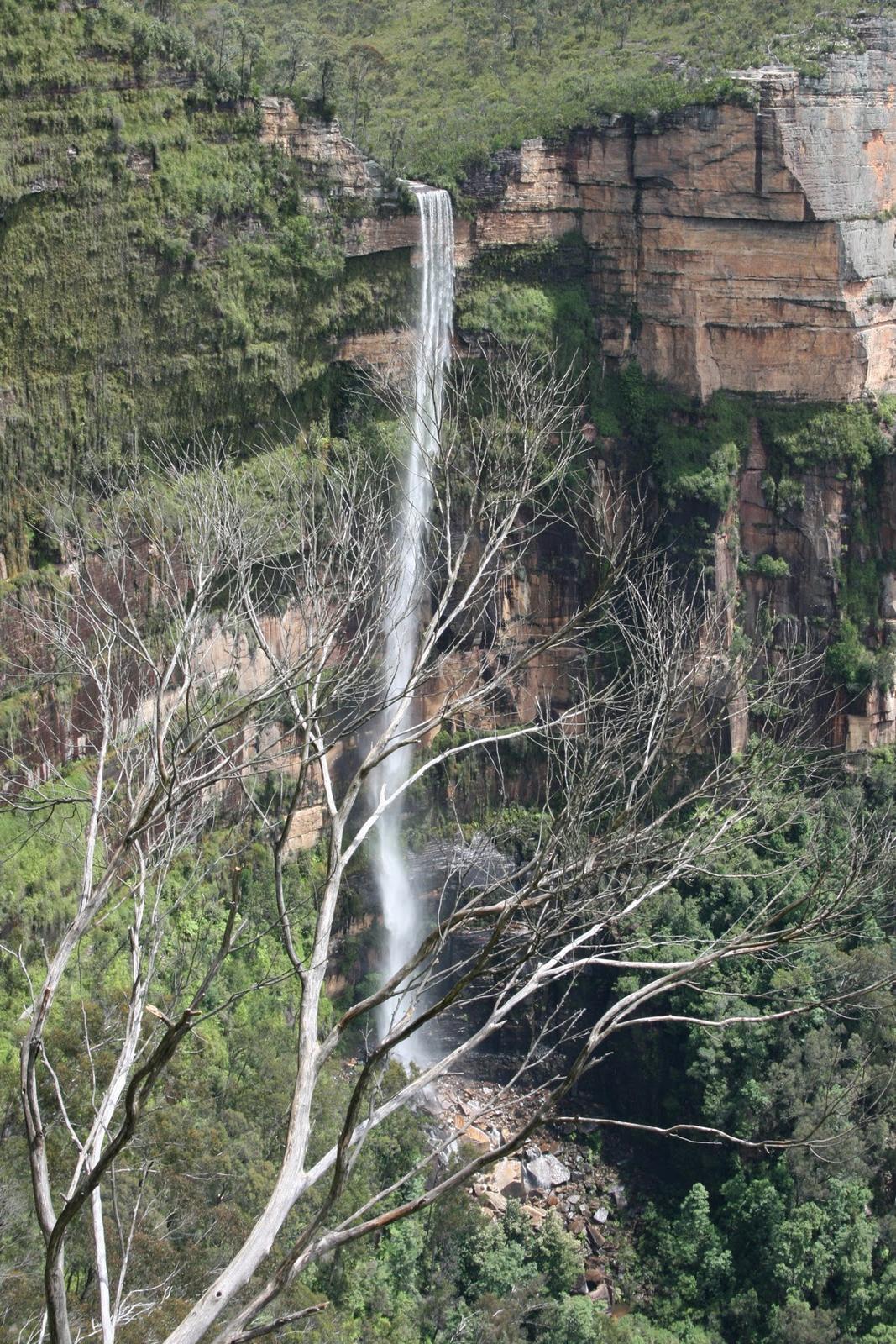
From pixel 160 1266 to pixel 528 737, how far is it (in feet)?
41.1

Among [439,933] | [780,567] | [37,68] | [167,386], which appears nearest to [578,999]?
[780,567]

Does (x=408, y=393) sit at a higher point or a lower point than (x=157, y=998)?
higher

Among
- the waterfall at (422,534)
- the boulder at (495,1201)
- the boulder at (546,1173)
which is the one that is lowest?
the boulder at (546,1173)

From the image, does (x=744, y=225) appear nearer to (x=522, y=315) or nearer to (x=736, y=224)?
(x=736, y=224)

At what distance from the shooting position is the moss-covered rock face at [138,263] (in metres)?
21.2

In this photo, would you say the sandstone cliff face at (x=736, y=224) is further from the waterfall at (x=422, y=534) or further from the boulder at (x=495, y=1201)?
the boulder at (x=495, y=1201)

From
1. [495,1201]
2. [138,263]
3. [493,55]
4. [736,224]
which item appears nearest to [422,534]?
[138,263]

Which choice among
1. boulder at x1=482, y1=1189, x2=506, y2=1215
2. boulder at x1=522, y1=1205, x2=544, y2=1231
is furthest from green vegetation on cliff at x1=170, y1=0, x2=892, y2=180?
boulder at x1=522, y1=1205, x2=544, y2=1231

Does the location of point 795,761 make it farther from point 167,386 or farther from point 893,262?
point 893,262

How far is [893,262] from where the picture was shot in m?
26.2

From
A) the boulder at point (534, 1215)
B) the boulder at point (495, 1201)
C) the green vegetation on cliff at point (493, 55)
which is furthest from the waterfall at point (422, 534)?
the boulder at point (534, 1215)

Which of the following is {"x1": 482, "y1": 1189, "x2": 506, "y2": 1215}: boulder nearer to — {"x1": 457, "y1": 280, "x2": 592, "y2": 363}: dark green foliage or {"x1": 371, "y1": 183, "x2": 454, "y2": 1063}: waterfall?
{"x1": 371, "y1": 183, "x2": 454, "y2": 1063}: waterfall

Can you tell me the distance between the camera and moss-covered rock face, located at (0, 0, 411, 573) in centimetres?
2123

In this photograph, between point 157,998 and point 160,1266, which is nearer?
point 160,1266
